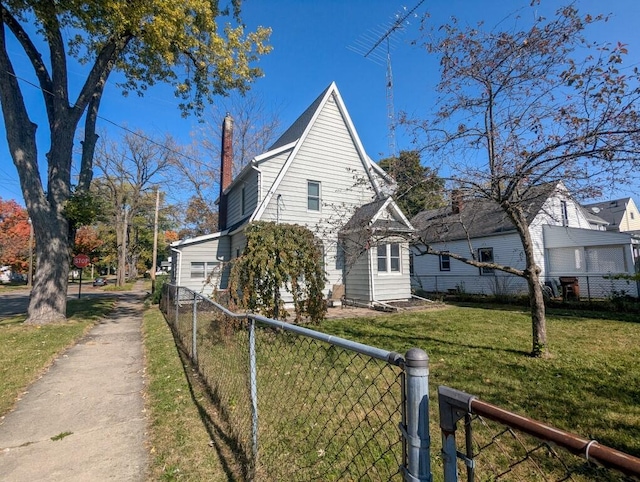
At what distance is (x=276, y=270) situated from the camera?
7.31 meters

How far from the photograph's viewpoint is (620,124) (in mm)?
4980

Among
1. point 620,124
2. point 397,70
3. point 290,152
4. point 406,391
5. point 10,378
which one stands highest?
point 397,70

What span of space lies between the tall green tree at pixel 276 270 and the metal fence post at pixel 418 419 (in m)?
5.89

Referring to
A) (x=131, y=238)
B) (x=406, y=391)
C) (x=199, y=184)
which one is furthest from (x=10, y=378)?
(x=131, y=238)

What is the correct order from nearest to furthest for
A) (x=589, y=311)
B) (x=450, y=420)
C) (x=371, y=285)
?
(x=450, y=420)
(x=589, y=311)
(x=371, y=285)

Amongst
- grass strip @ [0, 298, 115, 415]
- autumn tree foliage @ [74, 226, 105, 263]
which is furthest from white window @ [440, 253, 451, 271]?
autumn tree foliage @ [74, 226, 105, 263]

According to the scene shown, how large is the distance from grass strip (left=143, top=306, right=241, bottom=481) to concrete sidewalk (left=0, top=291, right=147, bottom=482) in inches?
6.0

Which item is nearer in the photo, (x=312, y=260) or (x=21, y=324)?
(x=312, y=260)

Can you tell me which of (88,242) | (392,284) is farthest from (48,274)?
(88,242)

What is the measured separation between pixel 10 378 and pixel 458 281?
2017 centimetres

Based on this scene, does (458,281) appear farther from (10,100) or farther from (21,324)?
(10,100)

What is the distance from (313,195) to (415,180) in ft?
24.5

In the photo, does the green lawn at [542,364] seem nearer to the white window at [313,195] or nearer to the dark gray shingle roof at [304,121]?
the white window at [313,195]

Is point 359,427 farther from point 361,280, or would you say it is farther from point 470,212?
point 361,280
